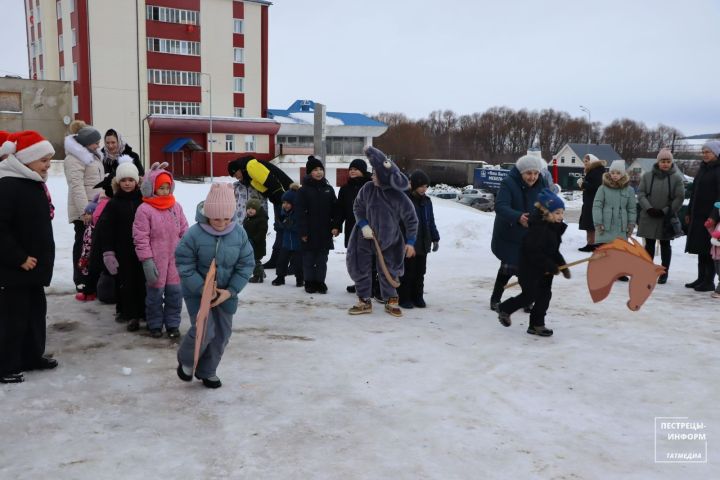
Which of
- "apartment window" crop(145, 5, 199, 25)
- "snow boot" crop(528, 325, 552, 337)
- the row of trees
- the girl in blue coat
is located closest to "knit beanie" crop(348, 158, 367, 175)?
"snow boot" crop(528, 325, 552, 337)

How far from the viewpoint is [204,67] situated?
4722 cm

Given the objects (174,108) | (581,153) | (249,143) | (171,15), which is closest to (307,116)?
(249,143)

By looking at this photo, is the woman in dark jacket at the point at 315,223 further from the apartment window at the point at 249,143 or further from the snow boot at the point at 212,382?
the apartment window at the point at 249,143

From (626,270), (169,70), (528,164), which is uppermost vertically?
(169,70)

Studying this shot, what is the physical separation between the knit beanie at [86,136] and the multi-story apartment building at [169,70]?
3899 cm

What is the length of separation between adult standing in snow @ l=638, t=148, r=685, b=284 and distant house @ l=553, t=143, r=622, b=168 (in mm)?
77056

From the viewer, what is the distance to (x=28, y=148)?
15.1ft

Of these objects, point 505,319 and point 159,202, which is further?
point 505,319

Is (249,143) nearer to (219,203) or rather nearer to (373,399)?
(219,203)

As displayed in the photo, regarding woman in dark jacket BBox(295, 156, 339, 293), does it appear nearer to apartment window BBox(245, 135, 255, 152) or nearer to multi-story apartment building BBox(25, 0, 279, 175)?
multi-story apartment building BBox(25, 0, 279, 175)

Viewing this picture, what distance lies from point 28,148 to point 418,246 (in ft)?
14.3

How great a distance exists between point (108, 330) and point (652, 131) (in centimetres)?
13569

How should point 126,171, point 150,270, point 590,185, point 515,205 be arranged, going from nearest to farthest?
1. point 150,270
2. point 126,171
3. point 515,205
4. point 590,185

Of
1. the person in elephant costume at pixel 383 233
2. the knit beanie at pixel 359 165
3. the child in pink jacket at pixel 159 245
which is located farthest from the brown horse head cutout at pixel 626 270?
the child in pink jacket at pixel 159 245
